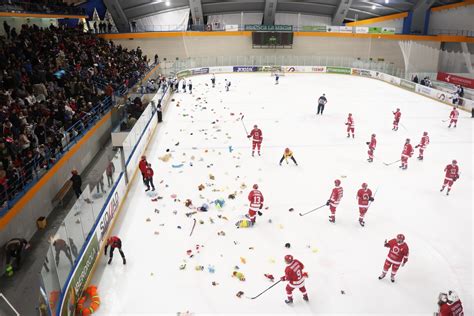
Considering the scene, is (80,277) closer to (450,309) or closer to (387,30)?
(450,309)

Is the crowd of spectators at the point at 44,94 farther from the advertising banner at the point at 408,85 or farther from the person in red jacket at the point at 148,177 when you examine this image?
the advertising banner at the point at 408,85

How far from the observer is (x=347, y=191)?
465 inches

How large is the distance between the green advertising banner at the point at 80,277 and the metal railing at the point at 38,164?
96.7 inches

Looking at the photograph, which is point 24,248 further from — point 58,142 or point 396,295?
point 396,295

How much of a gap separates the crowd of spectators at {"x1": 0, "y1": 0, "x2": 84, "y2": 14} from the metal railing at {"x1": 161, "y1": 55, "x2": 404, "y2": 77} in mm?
10705

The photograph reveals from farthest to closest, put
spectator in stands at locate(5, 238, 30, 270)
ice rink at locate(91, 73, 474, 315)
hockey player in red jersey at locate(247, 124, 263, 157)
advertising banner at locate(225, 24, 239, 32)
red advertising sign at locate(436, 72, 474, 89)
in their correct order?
advertising banner at locate(225, 24, 239, 32), red advertising sign at locate(436, 72, 474, 89), hockey player in red jersey at locate(247, 124, 263, 157), spectator in stands at locate(5, 238, 30, 270), ice rink at locate(91, 73, 474, 315)

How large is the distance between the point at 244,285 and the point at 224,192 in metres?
4.40

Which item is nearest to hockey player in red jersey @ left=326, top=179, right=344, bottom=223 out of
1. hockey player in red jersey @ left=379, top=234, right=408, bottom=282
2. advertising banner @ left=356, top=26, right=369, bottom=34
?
hockey player in red jersey @ left=379, top=234, right=408, bottom=282

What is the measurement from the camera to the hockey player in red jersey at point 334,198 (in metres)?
9.34

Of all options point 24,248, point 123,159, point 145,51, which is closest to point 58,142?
point 123,159

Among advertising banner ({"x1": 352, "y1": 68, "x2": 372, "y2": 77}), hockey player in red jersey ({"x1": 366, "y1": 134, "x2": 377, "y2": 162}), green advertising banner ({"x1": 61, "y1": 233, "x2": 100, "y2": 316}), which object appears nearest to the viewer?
green advertising banner ({"x1": 61, "y1": 233, "x2": 100, "y2": 316})

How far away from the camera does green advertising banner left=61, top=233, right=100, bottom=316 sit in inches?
251

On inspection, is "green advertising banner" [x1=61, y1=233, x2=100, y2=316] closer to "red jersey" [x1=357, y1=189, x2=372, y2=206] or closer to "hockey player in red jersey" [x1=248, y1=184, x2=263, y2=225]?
"hockey player in red jersey" [x1=248, y1=184, x2=263, y2=225]

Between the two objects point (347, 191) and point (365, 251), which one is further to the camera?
point (347, 191)
